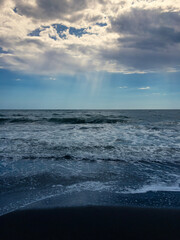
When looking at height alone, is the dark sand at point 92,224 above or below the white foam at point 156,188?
below

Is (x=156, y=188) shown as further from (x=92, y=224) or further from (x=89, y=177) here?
(x=92, y=224)

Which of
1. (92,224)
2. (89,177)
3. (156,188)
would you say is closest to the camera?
(92,224)

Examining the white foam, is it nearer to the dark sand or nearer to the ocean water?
the ocean water

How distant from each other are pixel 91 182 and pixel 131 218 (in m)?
1.49

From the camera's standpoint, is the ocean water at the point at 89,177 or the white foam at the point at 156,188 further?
the white foam at the point at 156,188

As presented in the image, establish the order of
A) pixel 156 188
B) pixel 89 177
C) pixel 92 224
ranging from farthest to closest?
pixel 89 177 < pixel 156 188 < pixel 92 224

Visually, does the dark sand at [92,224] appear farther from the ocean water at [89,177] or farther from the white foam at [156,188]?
the white foam at [156,188]

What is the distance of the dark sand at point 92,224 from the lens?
220 cm

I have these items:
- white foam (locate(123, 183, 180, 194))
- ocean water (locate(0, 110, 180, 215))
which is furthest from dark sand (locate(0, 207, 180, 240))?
white foam (locate(123, 183, 180, 194))

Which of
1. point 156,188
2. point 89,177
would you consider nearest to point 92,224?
point 89,177

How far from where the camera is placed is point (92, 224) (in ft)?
7.98

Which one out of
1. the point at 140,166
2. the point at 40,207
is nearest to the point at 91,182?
the point at 40,207

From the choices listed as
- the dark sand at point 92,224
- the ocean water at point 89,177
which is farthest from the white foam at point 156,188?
the dark sand at point 92,224

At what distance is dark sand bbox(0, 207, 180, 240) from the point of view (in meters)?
2.20
